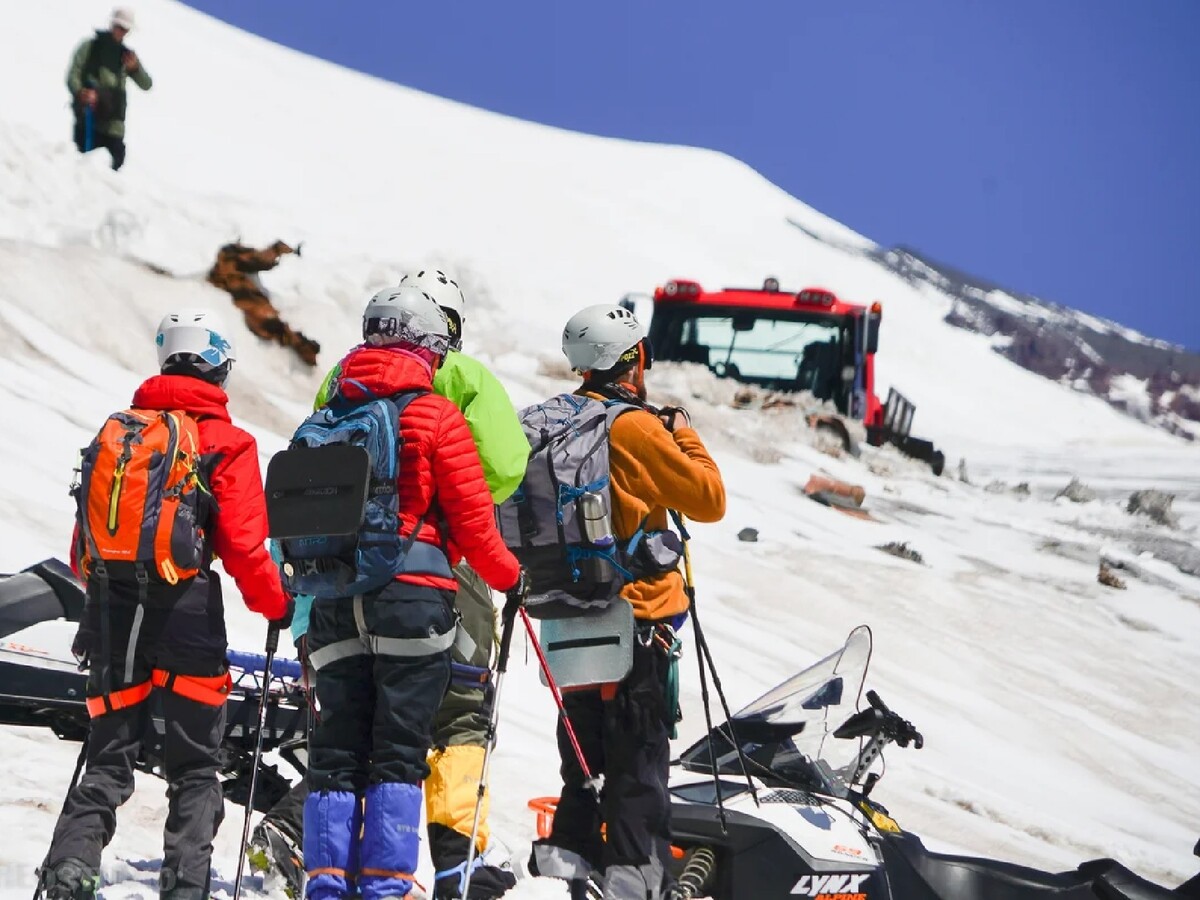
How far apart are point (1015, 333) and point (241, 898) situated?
43.7m

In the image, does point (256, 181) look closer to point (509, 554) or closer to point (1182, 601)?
point (1182, 601)

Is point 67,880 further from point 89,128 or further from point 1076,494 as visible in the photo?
point 1076,494

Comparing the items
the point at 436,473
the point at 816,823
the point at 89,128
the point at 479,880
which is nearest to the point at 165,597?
the point at 436,473

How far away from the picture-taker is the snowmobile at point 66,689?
4797mm

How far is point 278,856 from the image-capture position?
4.34m

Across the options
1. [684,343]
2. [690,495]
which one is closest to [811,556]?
[684,343]

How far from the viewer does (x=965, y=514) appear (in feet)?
52.6

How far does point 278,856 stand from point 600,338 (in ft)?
5.79

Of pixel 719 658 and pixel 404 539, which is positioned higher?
pixel 404 539

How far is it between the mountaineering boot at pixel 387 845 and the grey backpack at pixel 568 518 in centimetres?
81

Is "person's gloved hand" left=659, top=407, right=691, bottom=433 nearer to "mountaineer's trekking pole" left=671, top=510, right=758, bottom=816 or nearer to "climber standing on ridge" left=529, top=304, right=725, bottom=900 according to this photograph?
"climber standing on ridge" left=529, top=304, right=725, bottom=900

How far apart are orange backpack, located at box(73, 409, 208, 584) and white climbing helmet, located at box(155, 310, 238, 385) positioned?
0.78 ft

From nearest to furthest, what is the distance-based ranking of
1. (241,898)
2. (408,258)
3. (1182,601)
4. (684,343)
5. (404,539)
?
(404,539) < (241,898) < (1182,601) < (684,343) < (408,258)

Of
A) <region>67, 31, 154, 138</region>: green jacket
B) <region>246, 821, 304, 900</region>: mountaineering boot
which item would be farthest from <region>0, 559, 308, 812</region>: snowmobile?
<region>67, 31, 154, 138</region>: green jacket
